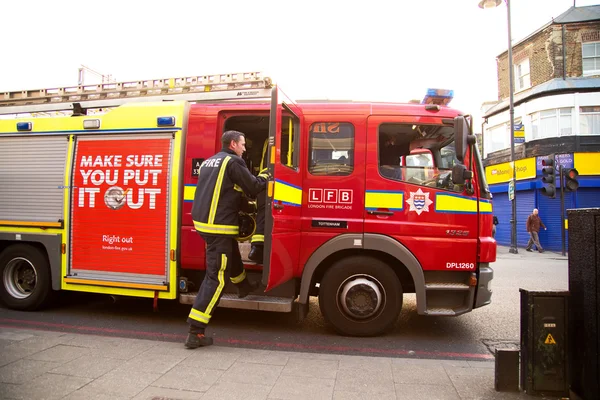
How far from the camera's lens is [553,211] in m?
18.7

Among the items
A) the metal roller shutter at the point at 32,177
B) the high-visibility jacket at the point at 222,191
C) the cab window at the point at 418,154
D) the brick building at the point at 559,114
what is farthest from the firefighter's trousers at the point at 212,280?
the brick building at the point at 559,114

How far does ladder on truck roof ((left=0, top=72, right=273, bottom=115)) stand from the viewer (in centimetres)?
502

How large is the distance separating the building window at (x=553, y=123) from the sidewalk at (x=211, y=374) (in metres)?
18.1

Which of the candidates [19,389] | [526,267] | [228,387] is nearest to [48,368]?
[19,389]

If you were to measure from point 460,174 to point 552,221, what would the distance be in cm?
1711

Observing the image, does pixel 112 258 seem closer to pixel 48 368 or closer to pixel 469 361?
pixel 48 368

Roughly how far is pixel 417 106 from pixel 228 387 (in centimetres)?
361

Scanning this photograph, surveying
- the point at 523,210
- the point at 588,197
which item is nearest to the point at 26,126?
the point at 523,210

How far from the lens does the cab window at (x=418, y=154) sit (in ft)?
15.6

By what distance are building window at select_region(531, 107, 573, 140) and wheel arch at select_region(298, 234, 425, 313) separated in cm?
1752

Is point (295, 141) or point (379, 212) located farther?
point (295, 141)

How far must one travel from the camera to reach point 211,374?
11.7 ft

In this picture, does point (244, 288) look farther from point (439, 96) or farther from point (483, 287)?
point (439, 96)

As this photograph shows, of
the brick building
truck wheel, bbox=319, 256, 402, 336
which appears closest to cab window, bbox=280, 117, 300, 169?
truck wheel, bbox=319, 256, 402, 336
